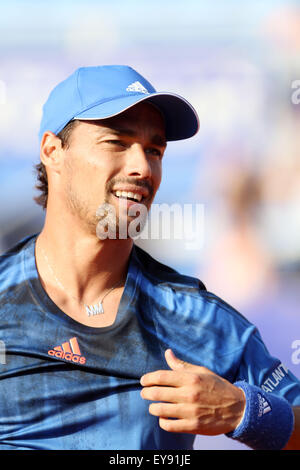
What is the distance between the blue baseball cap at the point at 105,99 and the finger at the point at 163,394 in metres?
0.82

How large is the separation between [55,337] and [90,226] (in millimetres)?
374

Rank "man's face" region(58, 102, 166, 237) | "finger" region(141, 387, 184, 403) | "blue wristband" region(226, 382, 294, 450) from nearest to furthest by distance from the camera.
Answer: "finger" region(141, 387, 184, 403), "blue wristband" region(226, 382, 294, 450), "man's face" region(58, 102, 166, 237)

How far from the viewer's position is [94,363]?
67.6 inches

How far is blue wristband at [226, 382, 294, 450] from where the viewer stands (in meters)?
1.59

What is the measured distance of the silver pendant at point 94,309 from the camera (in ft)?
5.89

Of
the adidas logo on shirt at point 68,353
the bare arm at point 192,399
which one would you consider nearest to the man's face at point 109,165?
the adidas logo on shirt at point 68,353

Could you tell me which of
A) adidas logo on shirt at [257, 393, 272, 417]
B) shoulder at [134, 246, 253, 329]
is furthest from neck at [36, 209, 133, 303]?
adidas logo on shirt at [257, 393, 272, 417]

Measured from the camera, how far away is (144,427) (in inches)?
67.4

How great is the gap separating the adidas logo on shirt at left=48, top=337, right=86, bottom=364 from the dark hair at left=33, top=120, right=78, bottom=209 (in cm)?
57

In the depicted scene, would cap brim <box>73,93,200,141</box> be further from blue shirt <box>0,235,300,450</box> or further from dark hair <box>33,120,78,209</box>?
blue shirt <box>0,235,300,450</box>

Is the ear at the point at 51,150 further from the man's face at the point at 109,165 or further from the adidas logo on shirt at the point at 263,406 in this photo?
the adidas logo on shirt at the point at 263,406

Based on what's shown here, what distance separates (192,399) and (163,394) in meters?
0.09
